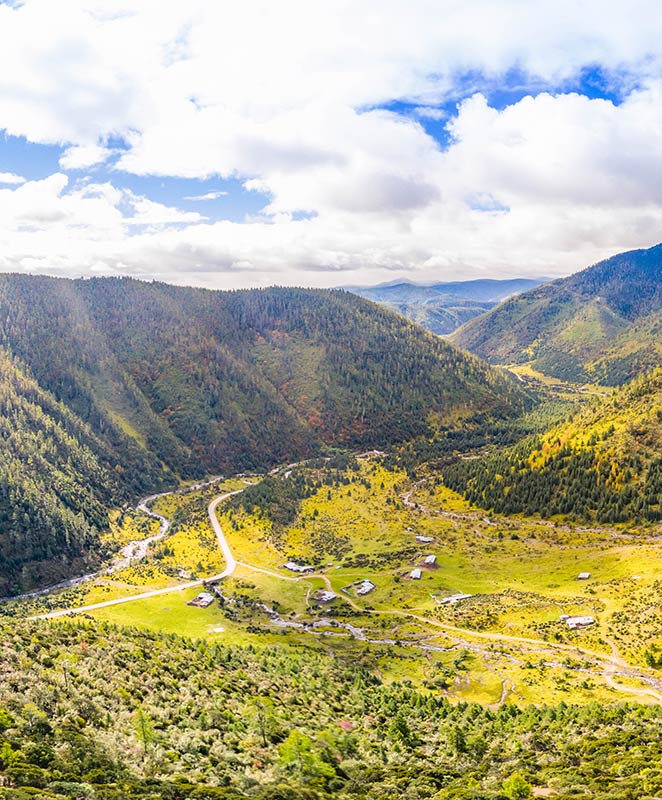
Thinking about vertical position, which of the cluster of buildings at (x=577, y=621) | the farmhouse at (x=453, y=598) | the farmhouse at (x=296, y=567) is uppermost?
the cluster of buildings at (x=577, y=621)

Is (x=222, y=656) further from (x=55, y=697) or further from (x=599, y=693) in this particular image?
(x=599, y=693)

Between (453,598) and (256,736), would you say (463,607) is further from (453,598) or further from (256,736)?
(256,736)

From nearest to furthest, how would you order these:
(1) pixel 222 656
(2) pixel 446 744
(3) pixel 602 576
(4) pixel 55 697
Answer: (4) pixel 55 697 < (2) pixel 446 744 < (1) pixel 222 656 < (3) pixel 602 576

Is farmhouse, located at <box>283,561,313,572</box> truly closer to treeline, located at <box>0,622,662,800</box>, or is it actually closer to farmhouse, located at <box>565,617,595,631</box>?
farmhouse, located at <box>565,617,595,631</box>

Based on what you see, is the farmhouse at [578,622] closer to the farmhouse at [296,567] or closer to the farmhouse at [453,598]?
the farmhouse at [453,598]

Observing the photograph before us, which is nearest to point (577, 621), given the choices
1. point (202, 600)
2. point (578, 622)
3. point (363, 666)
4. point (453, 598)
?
point (578, 622)

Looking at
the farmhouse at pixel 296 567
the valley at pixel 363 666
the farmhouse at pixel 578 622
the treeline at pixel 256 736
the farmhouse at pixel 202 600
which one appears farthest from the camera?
the farmhouse at pixel 296 567

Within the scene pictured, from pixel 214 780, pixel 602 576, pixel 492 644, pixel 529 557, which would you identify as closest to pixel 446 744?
pixel 214 780

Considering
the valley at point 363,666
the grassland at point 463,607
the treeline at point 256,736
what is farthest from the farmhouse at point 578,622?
the treeline at point 256,736
